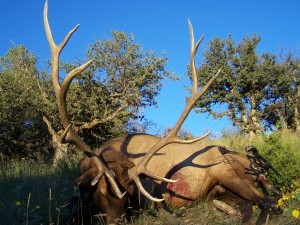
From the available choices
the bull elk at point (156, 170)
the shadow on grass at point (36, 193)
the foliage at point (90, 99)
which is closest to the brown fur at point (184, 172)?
the bull elk at point (156, 170)

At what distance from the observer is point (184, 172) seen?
5.36 metres

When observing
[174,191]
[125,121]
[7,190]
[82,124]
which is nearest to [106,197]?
[174,191]

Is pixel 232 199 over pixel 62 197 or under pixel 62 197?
under

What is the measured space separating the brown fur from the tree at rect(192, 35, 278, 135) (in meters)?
20.6

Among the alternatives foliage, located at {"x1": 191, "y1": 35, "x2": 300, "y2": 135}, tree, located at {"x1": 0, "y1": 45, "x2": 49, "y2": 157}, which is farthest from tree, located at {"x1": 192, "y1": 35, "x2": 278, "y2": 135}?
tree, located at {"x1": 0, "y1": 45, "x2": 49, "y2": 157}

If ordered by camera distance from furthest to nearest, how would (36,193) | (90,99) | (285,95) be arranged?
(285,95) → (90,99) → (36,193)

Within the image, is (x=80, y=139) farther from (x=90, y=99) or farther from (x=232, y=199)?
(x=90, y=99)

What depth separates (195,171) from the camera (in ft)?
17.5

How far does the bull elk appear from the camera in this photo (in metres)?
4.28

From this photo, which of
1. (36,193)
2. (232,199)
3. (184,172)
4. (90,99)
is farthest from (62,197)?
(90,99)

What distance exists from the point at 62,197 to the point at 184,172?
1887mm

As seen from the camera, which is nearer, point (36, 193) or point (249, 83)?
point (36, 193)

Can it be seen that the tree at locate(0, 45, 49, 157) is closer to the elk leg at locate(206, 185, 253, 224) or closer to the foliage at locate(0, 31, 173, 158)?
the foliage at locate(0, 31, 173, 158)

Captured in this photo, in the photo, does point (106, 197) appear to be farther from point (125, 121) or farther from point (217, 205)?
point (125, 121)
